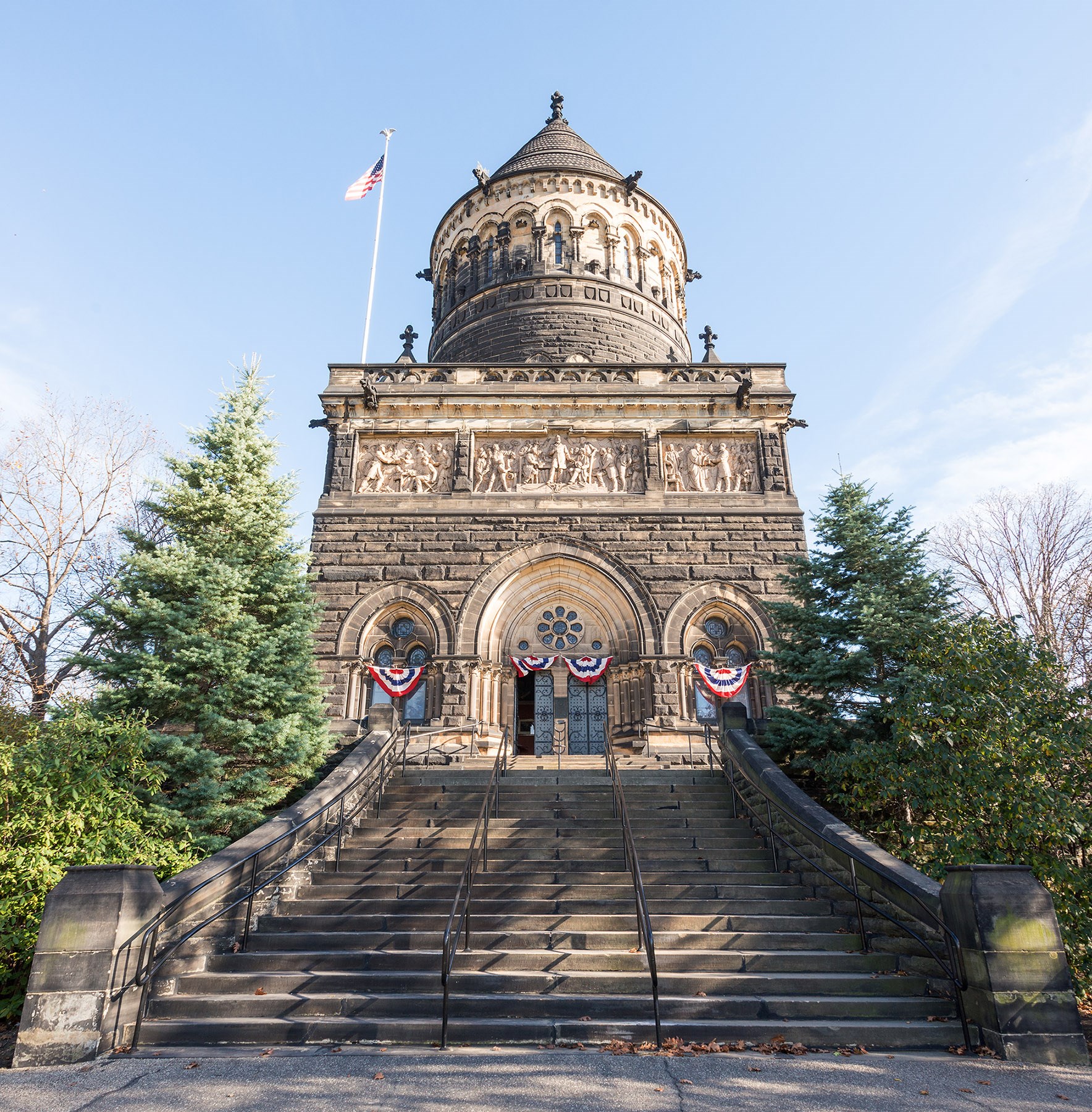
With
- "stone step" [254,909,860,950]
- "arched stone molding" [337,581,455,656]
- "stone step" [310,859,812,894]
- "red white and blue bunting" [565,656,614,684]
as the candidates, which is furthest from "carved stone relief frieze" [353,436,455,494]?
"stone step" [254,909,860,950]

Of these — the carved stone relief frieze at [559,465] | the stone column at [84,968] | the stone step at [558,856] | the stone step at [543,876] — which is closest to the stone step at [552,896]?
the stone step at [543,876]

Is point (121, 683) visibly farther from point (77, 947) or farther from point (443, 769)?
point (77, 947)

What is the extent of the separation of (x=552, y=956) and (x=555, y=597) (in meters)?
9.96

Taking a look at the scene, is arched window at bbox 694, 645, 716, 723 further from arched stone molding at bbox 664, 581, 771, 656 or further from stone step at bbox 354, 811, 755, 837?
stone step at bbox 354, 811, 755, 837

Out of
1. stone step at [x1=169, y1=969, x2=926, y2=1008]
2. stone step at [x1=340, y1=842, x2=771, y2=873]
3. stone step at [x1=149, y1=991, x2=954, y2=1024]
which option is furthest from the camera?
stone step at [x1=340, y1=842, x2=771, y2=873]

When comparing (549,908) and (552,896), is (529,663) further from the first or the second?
(549,908)

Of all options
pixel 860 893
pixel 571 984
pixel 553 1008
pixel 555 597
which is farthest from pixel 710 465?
pixel 553 1008

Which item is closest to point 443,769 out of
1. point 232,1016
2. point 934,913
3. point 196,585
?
point 196,585

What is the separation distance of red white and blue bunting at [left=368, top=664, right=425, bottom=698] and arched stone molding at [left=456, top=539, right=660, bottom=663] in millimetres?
1103

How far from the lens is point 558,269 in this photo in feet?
72.7

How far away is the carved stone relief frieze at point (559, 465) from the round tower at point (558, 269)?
13.4 feet

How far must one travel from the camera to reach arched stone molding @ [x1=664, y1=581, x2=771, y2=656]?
14922mm

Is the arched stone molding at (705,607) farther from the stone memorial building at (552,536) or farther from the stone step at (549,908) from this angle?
the stone step at (549,908)

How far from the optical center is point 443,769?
1195 centimetres
